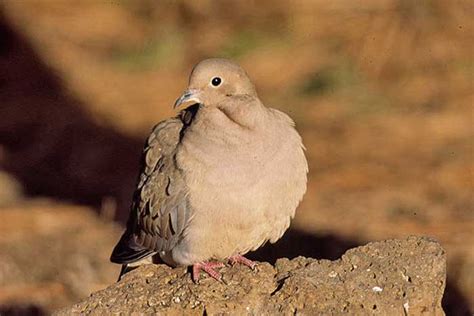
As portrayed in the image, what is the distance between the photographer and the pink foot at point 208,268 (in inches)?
209

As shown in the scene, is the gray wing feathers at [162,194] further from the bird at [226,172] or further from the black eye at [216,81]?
the black eye at [216,81]

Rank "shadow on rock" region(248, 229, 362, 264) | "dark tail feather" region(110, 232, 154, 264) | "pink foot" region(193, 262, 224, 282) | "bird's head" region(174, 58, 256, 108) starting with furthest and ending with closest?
"shadow on rock" region(248, 229, 362, 264) < "dark tail feather" region(110, 232, 154, 264) < "bird's head" region(174, 58, 256, 108) < "pink foot" region(193, 262, 224, 282)

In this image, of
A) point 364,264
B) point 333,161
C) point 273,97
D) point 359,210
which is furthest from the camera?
point 273,97

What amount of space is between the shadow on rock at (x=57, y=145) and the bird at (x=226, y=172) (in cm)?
378

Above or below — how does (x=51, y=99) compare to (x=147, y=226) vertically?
Result: below

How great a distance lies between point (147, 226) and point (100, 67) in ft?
21.6

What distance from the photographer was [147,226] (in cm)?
617

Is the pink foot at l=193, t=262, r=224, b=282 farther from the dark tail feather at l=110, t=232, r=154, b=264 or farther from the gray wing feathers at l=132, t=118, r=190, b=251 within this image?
the dark tail feather at l=110, t=232, r=154, b=264

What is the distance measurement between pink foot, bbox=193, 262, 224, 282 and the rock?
0.03m

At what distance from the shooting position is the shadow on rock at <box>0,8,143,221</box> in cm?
1030

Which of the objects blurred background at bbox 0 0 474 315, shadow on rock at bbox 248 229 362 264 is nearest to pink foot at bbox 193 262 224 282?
blurred background at bbox 0 0 474 315

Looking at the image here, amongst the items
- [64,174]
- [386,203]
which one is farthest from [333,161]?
[64,174]

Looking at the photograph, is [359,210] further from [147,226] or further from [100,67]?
[100,67]

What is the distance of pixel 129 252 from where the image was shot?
6.30m
